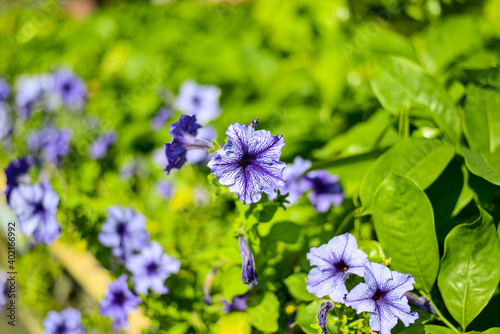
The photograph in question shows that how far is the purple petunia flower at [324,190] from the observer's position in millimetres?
1240

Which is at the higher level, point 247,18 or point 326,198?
point 247,18

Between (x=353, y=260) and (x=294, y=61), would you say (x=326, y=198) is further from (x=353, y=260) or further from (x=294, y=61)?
(x=294, y=61)

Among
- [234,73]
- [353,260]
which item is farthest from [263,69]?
[353,260]

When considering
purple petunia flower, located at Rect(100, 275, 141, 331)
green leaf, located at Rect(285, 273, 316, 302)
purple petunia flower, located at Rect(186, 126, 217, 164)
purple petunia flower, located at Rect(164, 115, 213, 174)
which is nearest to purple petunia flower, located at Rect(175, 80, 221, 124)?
purple petunia flower, located at Rect(186, 126, 217, 164)

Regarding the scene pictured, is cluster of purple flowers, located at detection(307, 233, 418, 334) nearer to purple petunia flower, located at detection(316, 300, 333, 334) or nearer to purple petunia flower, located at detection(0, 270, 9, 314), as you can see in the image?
purple petunia flower, located at detection(316, 300, 333, 334)

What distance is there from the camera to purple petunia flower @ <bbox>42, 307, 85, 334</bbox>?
5.11 feet

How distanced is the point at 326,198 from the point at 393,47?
606mm

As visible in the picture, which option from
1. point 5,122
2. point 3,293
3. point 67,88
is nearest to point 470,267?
point 3,293

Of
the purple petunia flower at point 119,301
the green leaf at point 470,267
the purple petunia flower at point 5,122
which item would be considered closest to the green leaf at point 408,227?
the green leaf at point 470,267

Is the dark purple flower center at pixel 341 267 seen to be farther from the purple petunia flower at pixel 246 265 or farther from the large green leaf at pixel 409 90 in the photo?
the large green leaf at pixel 409 90

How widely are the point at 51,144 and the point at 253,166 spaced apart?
1649 millimetres

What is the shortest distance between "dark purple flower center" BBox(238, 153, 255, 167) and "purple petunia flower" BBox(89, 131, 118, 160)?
1635 mm

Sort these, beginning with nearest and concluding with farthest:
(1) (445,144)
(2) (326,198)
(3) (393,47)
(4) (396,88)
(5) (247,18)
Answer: (1) (445,144), (4) (396,88), (2) (326,198), (3) (393,47), (5) (247,18)

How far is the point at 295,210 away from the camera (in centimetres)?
134
